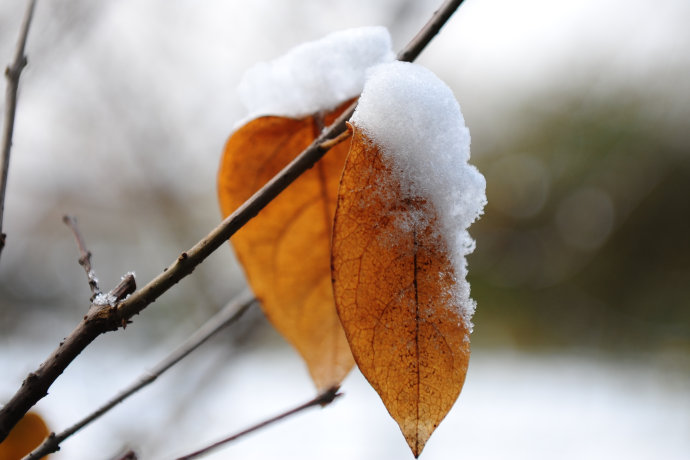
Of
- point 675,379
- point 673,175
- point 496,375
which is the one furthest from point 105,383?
point 673,175

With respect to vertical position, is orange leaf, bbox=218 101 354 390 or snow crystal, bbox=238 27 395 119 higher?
snow crystal, bbox=238 27 395 119

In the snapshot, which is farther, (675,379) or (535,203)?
(535,203)

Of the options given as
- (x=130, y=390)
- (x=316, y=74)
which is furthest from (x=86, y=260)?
(x=316, y=74)

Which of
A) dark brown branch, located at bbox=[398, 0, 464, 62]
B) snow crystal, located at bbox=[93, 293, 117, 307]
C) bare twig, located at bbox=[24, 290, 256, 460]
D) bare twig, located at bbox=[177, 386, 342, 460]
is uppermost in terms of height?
dark brown branch, located at bbox=[398, 0, 464, 62]

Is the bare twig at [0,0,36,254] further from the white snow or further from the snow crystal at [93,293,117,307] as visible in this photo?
the white snow

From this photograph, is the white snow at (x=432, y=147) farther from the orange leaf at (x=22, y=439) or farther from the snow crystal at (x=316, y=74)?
the orange leaf at (x=22, y=439)

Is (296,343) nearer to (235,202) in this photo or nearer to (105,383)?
(235,202)

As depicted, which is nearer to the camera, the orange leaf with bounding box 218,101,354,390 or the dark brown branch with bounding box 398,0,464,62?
the dark brown branch with bounding box 398,0,464,62

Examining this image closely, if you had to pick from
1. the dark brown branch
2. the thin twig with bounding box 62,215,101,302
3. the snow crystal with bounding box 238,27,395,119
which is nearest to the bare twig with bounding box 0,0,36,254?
the thin twig with bounding box 62,215,101,302
